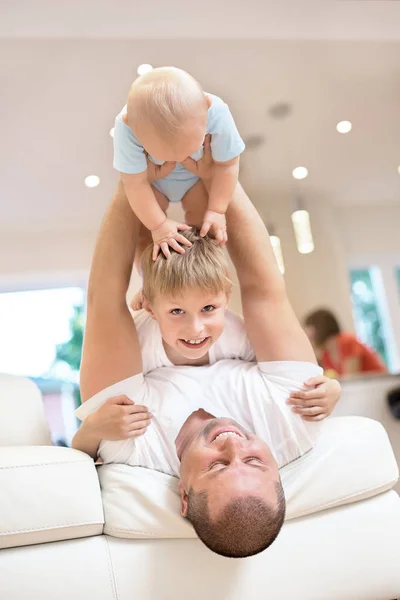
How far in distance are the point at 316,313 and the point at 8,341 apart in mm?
1892

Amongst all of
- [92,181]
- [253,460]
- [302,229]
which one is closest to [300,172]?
[302,229]

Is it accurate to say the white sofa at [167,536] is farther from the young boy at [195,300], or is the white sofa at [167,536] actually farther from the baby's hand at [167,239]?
the baby's hand at [167,239]

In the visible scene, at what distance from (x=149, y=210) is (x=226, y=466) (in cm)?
61

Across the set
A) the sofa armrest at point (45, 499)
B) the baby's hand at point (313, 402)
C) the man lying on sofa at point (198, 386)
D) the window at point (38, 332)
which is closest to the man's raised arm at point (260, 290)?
the man lying on sofa at point (198, 386)

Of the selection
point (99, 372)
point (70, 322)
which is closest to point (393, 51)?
point (70, 322)

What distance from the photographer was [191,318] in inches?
62.6

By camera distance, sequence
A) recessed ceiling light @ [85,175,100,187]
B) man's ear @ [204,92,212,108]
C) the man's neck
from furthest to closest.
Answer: recessed ceiling light @ [85,175,100,187] < the man's neck < man's ear @ [204,92,212,108]

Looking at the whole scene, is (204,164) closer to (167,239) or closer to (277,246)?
(167,239)

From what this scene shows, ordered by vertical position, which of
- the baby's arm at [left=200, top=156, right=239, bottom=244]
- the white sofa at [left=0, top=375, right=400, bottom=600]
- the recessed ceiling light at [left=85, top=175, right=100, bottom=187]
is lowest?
the white sofa at [left=0, top=375, right=400, bottom=600]

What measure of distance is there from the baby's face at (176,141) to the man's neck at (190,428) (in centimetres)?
63

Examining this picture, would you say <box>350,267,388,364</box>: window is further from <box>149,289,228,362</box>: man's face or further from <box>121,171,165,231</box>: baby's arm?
<box>121,171,165,231</box>: baby's arm

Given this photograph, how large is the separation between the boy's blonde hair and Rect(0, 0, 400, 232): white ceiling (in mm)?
1966

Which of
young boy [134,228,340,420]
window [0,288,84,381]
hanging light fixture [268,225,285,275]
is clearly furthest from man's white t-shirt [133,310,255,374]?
window [0,288,84,381]

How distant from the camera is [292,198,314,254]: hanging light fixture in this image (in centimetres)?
358
